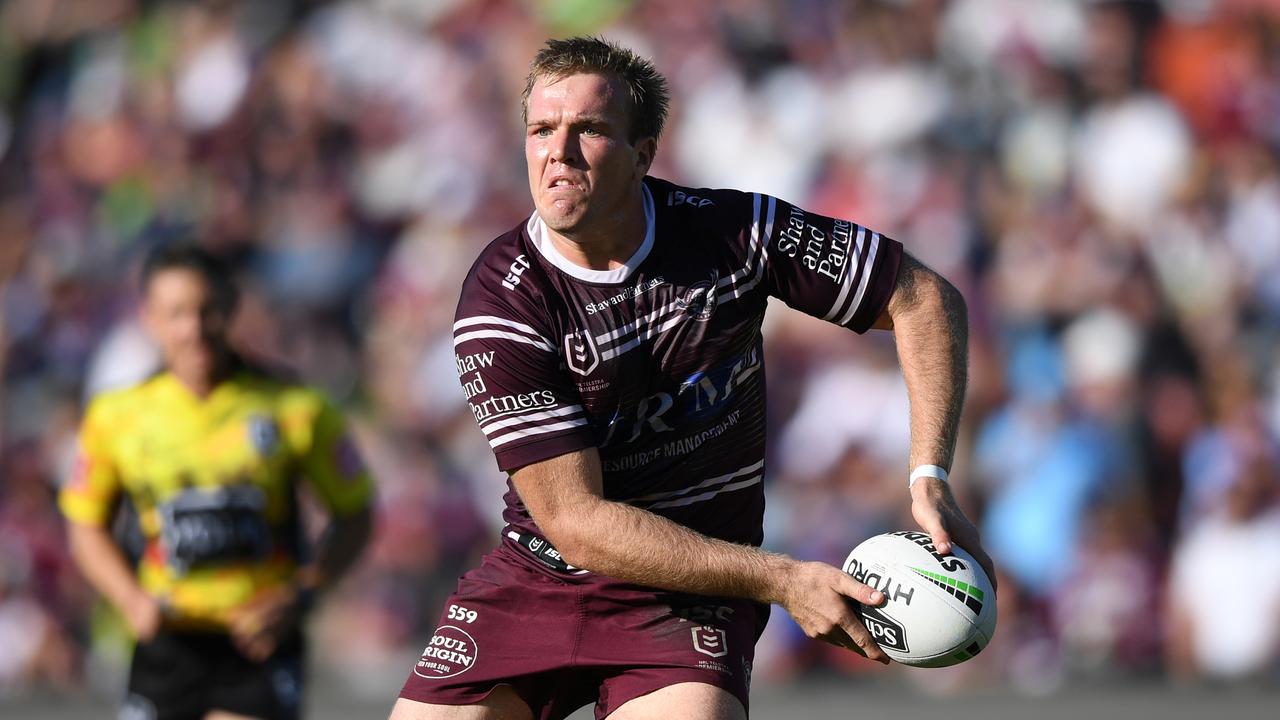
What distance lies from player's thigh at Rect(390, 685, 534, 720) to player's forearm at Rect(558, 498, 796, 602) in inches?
23.6

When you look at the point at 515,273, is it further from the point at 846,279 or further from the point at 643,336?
the point at 846,279

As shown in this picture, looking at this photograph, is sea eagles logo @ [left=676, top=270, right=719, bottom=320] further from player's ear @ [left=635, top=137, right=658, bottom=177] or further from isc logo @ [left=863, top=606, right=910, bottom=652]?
isc logo @ [left=863, top=606, right=910, bottom=652]

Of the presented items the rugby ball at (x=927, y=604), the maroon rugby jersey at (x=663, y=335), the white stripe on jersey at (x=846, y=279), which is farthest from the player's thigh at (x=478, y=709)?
the white stripe on jersey at (x=846, y=279)

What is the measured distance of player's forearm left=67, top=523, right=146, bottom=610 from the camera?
21.6 ft

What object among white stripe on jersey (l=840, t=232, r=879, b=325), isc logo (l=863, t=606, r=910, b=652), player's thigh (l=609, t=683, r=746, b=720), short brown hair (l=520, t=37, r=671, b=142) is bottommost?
player's thigh (l=609, t=683, r=746, b=720)

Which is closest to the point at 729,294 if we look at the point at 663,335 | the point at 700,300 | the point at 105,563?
the point at 700,300

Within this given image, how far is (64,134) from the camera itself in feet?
49.5

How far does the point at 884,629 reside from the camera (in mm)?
4594

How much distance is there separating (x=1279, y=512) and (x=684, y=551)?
22.2 feet

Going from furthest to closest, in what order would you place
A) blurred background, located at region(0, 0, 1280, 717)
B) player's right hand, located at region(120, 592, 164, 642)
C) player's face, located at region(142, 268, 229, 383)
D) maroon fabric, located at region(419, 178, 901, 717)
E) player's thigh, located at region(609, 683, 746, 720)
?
blurred background, located at region(0, 0, 1280, 717), player's face, located at region(142, 268, 229, 383), player's right hand, located at region(120, 592, 164, 642), maroon fabric, located at region(419, 178, 901, 717), player's thigh, located at region(609, 683, 746, 720)

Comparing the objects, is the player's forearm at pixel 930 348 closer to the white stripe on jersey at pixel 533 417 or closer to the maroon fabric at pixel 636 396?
the maroon fabric at pixel 636 396

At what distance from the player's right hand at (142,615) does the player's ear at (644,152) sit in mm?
2722

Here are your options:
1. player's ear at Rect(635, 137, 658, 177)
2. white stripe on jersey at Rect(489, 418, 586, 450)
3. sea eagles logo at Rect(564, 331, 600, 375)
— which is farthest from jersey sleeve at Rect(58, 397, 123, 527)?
player's ear at Rect(635, 137, 658, 177)

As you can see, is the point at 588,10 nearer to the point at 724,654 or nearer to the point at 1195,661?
the point at 1195,661
